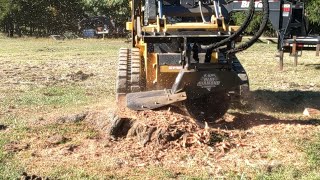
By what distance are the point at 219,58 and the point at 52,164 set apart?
3.48 m

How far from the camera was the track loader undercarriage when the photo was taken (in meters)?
7.54

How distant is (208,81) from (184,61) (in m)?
0.47

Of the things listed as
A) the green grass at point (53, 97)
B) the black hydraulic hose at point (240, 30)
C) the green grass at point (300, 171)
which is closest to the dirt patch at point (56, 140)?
the black hydraulic hose at point (240, 30)

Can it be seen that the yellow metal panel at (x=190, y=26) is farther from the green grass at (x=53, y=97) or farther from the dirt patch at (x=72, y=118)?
the green grass at (x=53, y=97)

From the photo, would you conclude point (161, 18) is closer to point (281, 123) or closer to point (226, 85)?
point (226, 85)

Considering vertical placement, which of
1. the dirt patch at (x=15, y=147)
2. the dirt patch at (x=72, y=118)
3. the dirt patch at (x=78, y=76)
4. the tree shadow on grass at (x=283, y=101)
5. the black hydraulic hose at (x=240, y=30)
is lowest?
the dirt patch at (x=78, y=76)

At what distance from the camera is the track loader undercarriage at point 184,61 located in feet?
24.7

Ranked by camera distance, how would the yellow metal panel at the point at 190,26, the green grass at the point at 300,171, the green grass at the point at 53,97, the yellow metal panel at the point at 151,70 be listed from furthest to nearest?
the green grass at the point at 53,97 < the yellow metal panel at the point at 151,70 < the yellow metal panel at the point at 190,26 < the green grass at the point at 300,171

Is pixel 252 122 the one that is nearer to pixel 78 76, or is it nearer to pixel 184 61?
pixel 184 61

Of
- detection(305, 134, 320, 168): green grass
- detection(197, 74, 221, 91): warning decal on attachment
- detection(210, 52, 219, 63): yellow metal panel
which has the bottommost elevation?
detection(305, 134, 320, 168): green grass

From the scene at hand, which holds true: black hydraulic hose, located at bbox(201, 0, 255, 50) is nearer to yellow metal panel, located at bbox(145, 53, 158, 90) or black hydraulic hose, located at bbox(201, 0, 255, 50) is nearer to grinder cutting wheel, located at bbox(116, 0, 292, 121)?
grinder cutting wheel, located at bbox(116, 0, 292, 121)

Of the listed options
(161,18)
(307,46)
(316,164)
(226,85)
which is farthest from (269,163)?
(307,46)

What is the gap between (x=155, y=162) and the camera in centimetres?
633

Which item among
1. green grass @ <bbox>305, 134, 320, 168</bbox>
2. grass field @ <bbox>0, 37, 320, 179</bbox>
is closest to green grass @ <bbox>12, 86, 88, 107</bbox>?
grass field @ <bbox>0, 37, 320, 179</bbox>
